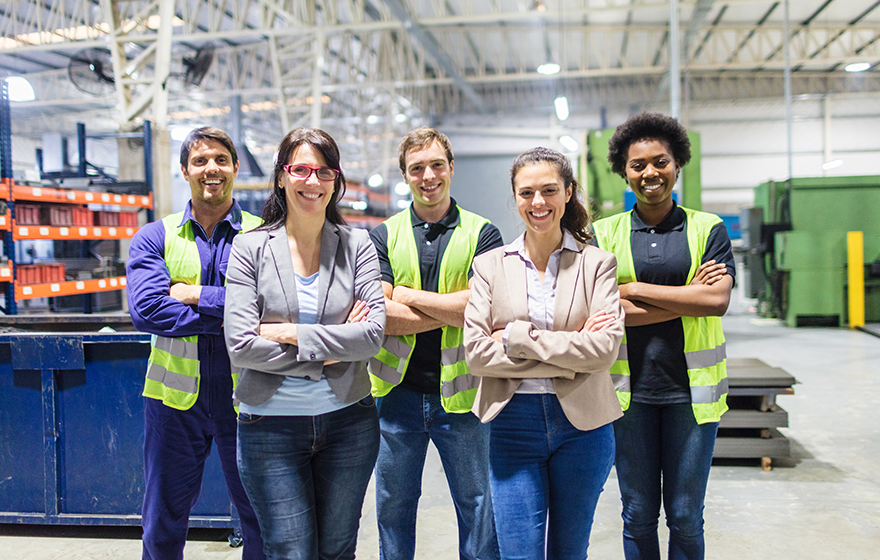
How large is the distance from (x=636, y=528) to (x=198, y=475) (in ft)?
5.33

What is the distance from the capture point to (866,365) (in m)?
6.88

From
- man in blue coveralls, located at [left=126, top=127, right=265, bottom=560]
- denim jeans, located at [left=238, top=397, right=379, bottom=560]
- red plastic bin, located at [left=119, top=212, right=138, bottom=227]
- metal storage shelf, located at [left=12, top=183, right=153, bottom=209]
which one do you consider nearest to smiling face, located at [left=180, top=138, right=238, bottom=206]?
man in blue coveralls, located at [left=126, top=127, right=265, bottom=560]

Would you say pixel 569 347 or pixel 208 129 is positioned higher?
pixel 208 129

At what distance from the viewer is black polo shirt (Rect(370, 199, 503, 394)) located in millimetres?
2016

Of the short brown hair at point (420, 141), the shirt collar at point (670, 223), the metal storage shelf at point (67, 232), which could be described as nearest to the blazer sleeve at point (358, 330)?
the short brown hair at point (420, 141)

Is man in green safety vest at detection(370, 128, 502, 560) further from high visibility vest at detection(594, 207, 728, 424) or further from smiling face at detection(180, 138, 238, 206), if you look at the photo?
smiling face at detection(180, 138, 238, 206)

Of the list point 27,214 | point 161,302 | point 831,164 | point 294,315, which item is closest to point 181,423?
point 161,302

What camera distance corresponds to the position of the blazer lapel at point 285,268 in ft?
5.64

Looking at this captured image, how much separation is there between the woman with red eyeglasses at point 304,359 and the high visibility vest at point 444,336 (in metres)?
0.21

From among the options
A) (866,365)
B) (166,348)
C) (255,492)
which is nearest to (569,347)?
(255,492)

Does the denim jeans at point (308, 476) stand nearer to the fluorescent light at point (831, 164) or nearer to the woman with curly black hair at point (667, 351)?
the woman with curly black hair at point (667, 351)

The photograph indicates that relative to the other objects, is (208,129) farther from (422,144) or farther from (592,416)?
(592,416)

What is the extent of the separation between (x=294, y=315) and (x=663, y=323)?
129 centimetres

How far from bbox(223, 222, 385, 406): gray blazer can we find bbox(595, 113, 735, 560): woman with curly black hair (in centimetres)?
90
